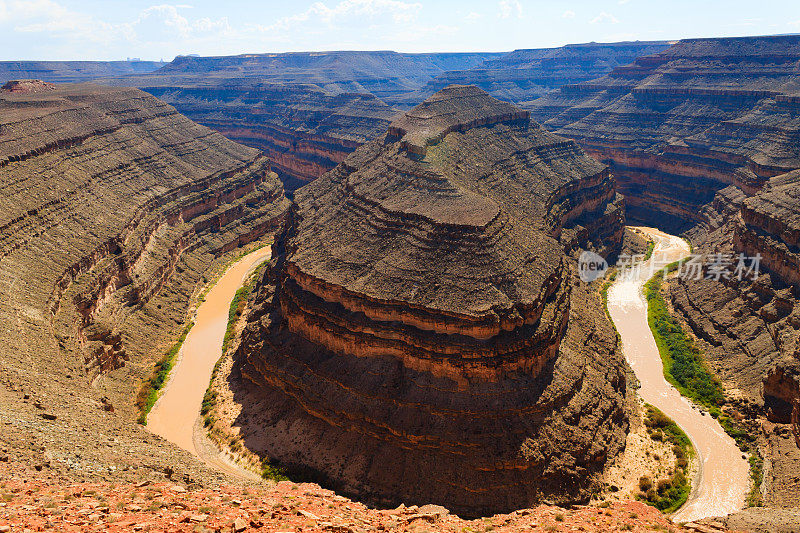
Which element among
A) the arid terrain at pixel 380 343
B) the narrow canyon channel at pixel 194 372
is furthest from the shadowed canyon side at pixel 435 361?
the narrow canyon channel at pixel 194 372

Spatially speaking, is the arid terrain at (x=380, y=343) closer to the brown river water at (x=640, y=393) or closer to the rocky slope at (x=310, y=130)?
the brown river water at (x=640, y=393)

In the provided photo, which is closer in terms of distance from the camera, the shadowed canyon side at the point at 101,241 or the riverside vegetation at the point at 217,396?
the shadowed canyon side at the point at 101,241

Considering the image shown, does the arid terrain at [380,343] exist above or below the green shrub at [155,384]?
above

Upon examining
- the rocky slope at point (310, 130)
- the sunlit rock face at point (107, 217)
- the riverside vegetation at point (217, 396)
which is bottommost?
the riverside vegetation at point (217, 396)

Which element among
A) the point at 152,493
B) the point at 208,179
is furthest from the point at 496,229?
the point at 208,179

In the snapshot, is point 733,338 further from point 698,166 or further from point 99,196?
point 99,196

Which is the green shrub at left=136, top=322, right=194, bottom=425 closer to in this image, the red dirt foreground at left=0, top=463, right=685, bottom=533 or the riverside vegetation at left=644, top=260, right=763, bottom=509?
the red dirt foreground at left=0, top=463, right=685, bottom=533

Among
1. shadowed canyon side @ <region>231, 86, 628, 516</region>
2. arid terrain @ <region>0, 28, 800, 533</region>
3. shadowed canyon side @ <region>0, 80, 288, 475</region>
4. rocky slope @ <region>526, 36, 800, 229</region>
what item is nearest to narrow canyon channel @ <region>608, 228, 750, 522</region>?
arid terrain @ <region>0, 28, 800, 533</region>
